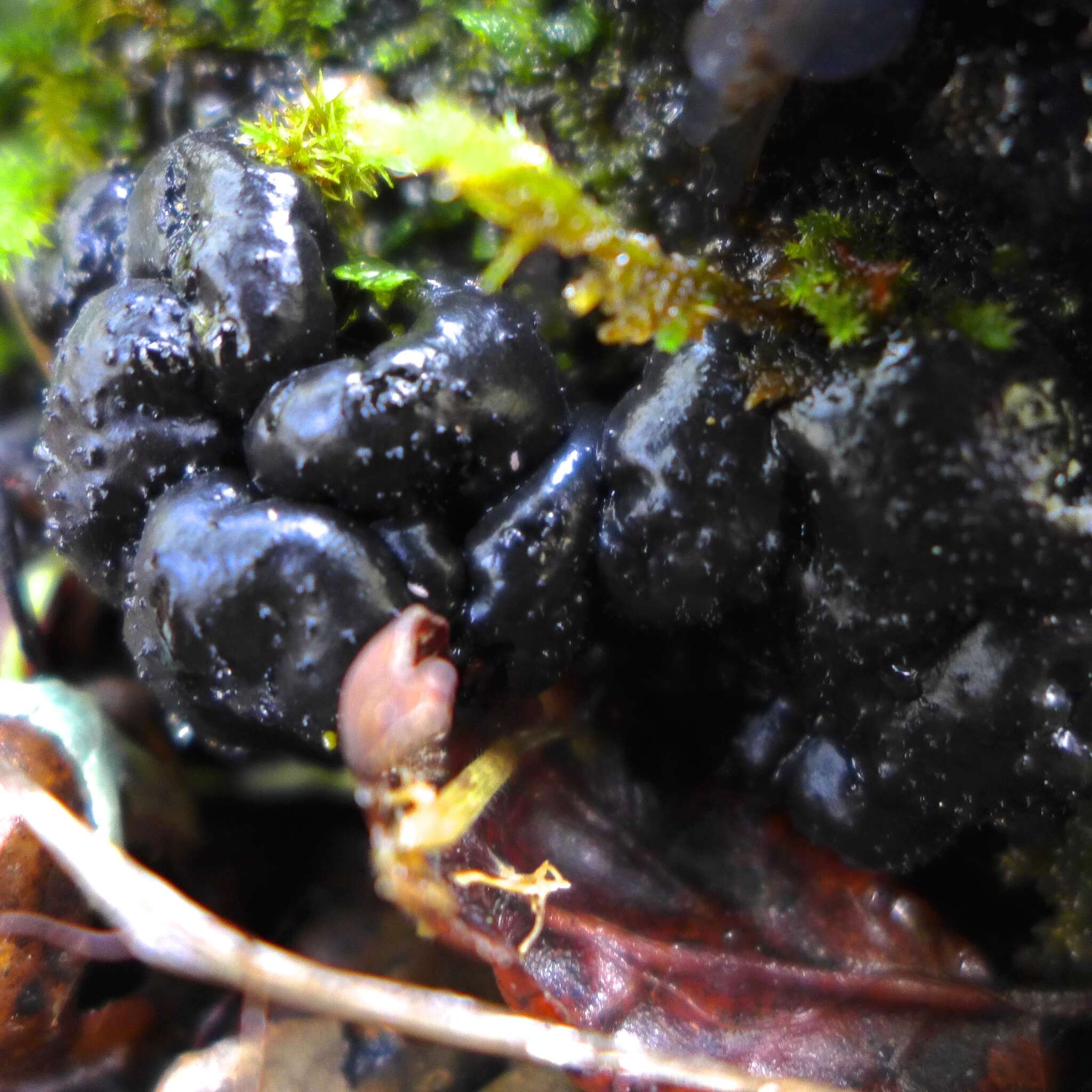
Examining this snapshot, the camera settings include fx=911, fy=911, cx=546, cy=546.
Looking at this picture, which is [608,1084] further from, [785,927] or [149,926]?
[149,926]

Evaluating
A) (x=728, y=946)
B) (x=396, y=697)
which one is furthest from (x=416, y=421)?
(x=728, y=946)

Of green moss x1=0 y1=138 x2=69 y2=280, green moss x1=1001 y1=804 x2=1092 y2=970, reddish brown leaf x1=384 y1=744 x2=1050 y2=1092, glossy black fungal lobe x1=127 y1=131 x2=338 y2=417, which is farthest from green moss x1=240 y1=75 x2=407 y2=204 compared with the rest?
green moss x1=1001 y1=804 x2=1092 y2=970

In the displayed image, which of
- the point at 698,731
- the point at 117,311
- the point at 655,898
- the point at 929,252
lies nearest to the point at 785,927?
the point at 655,898

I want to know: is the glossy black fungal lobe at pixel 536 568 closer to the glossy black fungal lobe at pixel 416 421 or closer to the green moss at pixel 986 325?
the glossy black fungal lobe at pixel 416 421

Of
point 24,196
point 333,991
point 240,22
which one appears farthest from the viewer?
point 24,196

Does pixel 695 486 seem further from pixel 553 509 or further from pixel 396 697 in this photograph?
pixel 396 697

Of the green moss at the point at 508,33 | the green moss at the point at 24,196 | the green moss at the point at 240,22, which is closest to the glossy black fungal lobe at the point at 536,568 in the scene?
the green moss at the point at 508,33

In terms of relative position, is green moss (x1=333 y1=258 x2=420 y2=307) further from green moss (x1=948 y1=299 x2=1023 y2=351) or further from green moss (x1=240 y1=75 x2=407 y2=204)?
green moss (x1=948 y1=299 x2=1023 y2=351)
